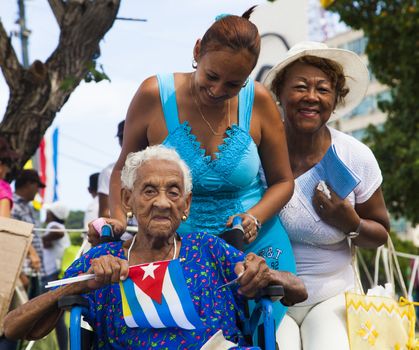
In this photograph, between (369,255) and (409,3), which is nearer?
(409,3)

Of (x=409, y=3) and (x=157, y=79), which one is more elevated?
(x=409, y=3)

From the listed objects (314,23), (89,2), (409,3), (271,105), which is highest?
(314,23)

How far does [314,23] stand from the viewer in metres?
91.2

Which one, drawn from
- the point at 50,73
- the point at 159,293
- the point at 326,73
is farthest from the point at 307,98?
the point at 50,73

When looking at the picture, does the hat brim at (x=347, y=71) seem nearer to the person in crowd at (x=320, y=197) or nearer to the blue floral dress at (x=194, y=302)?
the person in crowd at (x=320, y=197)

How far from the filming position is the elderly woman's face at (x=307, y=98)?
4223mm

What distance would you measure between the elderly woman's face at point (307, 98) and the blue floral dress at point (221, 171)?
38 cm

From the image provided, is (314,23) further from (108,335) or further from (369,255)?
(108,335)

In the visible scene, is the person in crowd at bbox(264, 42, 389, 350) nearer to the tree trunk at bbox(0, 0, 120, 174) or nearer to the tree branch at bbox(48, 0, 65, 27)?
the tree trunk at bbox(0, 0, 120, 174)

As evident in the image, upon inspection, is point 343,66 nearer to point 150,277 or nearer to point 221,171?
point 221,171

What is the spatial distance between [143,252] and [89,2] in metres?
3.26

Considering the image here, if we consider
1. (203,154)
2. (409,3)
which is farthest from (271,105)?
(409,3)

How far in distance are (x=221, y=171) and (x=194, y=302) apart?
0.65 metres

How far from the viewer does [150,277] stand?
328 centimetres
